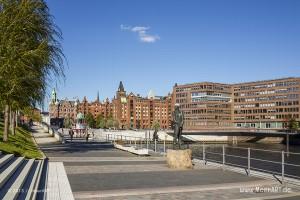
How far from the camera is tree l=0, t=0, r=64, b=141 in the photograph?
830 inches

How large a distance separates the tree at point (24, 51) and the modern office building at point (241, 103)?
133 m

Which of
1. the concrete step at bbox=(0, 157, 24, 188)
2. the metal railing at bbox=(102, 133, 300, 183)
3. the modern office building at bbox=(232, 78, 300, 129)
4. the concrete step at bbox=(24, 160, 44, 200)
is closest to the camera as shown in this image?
the concrete step at bbox=(24, 160, 44, 200)

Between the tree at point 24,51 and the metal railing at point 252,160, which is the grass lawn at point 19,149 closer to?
the tree at point 24,51

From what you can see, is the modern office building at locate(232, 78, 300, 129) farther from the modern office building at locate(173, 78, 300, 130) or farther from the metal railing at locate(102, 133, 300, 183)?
the metal railing at locate(102, 133, 300, 183)

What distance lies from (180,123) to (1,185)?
1214 centimetres

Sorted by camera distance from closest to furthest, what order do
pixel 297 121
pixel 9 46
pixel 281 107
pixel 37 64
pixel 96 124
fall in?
pixel 9 46, pixel 37 64, pixel 297 121, pixel 281 107, pixel 96 124

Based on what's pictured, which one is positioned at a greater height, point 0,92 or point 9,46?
point 9,46

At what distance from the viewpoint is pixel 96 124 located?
19475 cm

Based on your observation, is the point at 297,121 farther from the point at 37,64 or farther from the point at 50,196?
the point at 50,196

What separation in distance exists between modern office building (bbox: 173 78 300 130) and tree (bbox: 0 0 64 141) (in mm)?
132530

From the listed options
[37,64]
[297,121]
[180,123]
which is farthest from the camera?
[297,121]

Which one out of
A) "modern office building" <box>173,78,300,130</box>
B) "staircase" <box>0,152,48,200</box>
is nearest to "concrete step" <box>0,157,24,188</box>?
"staircase" <box>0,152,48,200</box>

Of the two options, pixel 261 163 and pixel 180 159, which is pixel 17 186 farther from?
pixel 261 163

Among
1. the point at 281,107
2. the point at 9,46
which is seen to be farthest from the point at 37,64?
the point at 281,107
